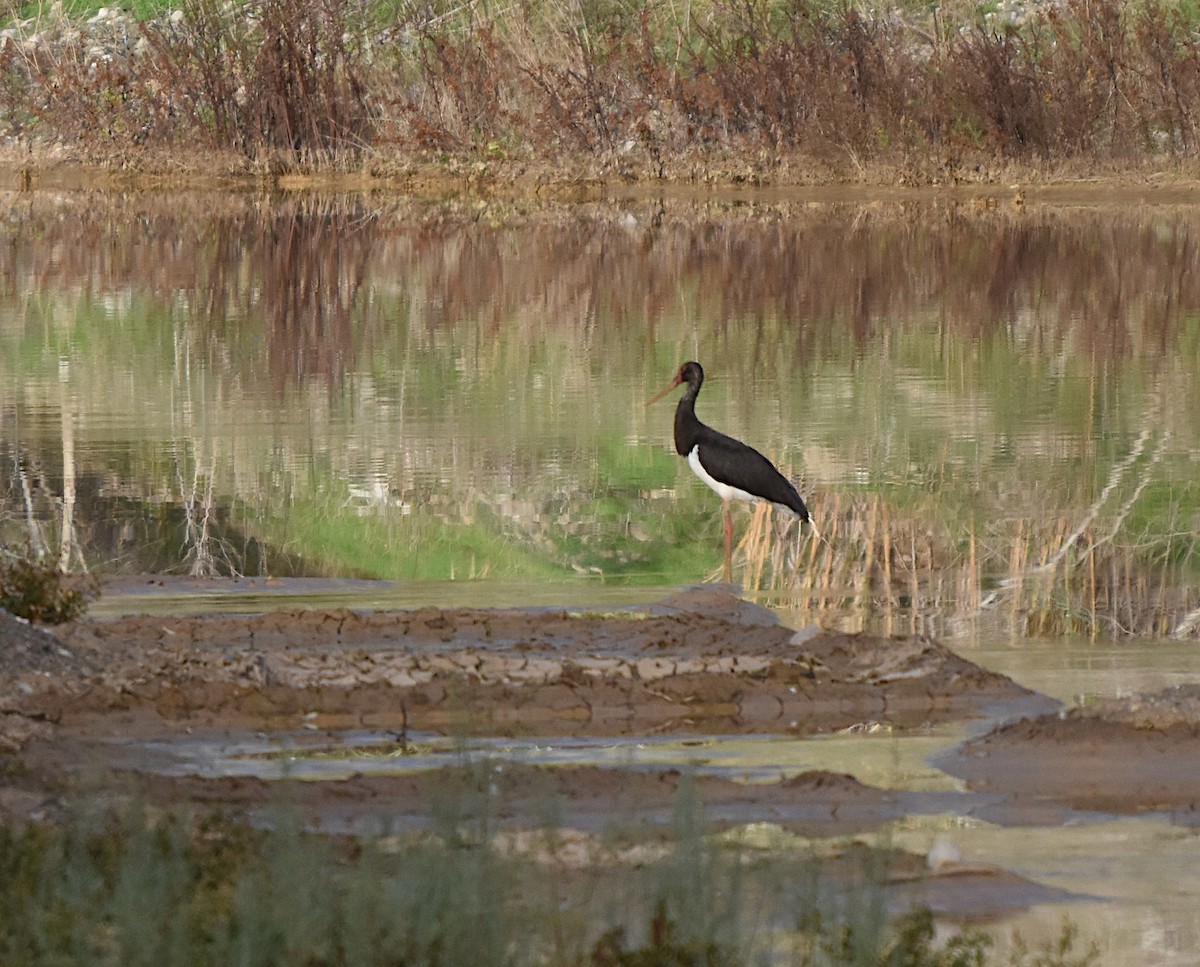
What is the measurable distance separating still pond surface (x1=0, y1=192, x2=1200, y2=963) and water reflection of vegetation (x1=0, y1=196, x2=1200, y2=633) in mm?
53

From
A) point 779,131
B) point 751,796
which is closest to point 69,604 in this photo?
point 751,796

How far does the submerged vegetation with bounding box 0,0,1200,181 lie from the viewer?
44812mm

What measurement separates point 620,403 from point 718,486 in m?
6.84

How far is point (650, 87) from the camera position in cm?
4706

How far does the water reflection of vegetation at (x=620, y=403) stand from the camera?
14180 millimetres

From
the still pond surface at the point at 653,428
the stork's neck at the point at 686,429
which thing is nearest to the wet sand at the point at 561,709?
the still pond surface at the point at 653,428

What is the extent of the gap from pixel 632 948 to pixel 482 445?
1187 cm

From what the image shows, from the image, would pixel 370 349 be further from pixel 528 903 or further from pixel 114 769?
pixel 528 903

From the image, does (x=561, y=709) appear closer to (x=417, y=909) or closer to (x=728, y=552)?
(x=728, y=552)

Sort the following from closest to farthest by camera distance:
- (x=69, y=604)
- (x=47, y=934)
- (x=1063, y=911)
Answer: (x=47, y=934), (x=1063, y=911), (x=69, y=604)

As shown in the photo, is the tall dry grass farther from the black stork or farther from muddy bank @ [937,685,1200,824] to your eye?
muddy bank @ [937,685,1200,824]

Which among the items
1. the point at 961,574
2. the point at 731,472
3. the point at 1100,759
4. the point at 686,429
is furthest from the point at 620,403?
the point at 1100,759

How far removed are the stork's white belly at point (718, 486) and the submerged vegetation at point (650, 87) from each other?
31.0 metres

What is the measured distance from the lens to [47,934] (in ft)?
18.9
